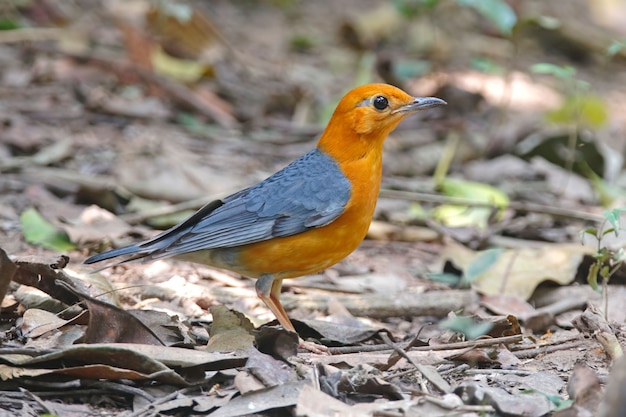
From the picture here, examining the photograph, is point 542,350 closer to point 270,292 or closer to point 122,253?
point 270,292

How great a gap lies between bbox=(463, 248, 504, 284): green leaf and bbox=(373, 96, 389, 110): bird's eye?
51.1 inches

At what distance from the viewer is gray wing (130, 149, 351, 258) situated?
5.61 meters

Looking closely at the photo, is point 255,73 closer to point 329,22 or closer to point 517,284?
point 329,22

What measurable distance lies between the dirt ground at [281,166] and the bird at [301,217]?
322mm

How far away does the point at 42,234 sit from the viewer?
6.42 m

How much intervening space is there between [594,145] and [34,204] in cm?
553

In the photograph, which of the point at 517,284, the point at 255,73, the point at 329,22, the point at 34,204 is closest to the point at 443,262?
the point at 517,284

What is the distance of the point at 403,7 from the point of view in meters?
11.7

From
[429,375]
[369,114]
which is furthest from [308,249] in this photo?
[429,375]

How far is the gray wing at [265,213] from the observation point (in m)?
5.61

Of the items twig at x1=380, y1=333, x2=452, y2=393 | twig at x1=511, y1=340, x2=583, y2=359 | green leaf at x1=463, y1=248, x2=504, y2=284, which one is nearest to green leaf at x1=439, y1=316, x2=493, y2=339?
twig at x1=380, y1=333, x2=452, y2=393

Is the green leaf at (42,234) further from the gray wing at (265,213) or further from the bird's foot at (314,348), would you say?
the bird's foot at (314,348)

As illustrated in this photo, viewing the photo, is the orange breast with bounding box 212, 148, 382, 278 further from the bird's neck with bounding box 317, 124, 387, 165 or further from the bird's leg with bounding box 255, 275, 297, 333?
the bird's neck with bounding box 317, 124, 387, 165

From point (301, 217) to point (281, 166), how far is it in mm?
3496
